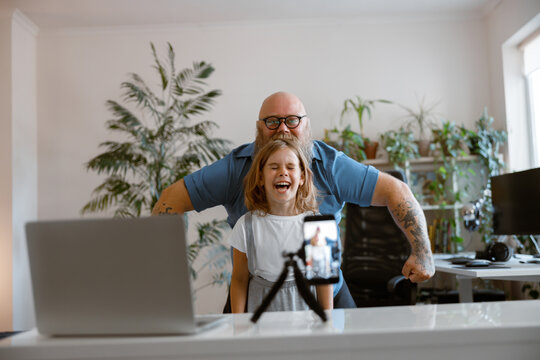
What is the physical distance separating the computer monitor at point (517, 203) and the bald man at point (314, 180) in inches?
62.8

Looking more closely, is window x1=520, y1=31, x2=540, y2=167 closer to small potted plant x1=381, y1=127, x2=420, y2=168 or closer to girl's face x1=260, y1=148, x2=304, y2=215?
small potted plant x1=381, y1=127, x2=420, y2=168

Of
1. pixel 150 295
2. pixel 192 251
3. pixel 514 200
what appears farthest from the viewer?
pixel 192 251

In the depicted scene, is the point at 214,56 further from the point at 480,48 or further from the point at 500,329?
the point at 500,329

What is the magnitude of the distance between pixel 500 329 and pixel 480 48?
4.90m

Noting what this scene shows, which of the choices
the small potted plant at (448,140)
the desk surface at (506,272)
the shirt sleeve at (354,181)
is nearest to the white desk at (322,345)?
the shirt sleeve at (354,181)

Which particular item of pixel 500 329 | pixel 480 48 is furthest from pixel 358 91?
pixel 500 329

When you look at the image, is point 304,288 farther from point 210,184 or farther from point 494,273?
point 494,273

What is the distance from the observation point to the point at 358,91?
515 cm

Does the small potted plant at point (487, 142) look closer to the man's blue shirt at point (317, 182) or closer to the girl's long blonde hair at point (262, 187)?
the man's blue shirt at point (317, 182)

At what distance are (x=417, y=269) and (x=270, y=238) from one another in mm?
428

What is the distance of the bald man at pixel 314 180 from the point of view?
190 centimetres

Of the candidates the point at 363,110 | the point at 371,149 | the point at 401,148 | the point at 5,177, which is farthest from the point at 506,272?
the point at 5,177

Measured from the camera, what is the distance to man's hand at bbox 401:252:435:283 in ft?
4.76

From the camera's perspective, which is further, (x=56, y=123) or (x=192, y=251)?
(x=56, y=123)
